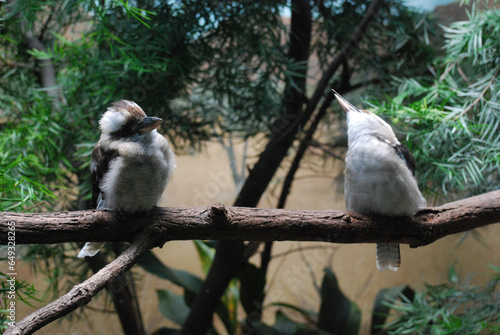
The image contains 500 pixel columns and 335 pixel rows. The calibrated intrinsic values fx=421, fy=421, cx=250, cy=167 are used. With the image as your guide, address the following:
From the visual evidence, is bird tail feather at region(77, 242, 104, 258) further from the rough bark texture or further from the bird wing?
the rough bark texture

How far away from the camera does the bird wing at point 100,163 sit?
1395 mm

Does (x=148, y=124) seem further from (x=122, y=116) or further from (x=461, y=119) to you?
(x=461, y=119)

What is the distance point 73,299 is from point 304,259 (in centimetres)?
272

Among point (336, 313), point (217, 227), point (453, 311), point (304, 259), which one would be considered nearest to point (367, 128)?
point (217, 227)

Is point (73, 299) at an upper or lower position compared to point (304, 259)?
upper

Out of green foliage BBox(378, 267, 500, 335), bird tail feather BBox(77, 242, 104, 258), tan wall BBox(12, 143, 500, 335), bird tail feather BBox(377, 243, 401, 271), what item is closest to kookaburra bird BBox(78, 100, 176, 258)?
bird tail feather BBox(77, 242, 104, 258)

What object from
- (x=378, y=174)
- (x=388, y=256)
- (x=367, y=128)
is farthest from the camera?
(x=388, y=256)

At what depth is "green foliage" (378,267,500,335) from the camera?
6.47 ft

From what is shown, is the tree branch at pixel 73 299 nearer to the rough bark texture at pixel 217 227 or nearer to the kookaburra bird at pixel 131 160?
the rough bark texture at pixel 217 227

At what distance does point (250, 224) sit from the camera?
51.7 inches

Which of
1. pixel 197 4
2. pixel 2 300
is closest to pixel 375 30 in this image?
pixel 197 4

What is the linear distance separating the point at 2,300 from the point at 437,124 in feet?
6.60

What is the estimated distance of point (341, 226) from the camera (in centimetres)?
139

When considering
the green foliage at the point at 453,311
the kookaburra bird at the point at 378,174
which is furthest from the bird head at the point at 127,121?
the green foliage at the point at 453,311
